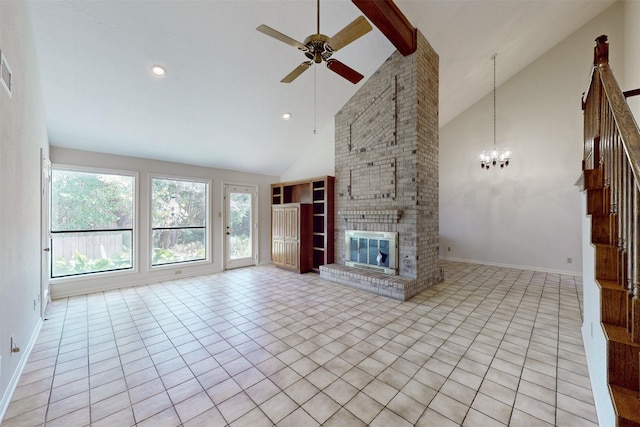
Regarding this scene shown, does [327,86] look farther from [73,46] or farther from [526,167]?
[526,167]

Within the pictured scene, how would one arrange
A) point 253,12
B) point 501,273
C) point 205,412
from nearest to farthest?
point 205,412 → point 253,12 → point 501,273

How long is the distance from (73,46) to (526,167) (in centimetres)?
809

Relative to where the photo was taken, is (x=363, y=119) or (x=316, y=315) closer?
(x=316, y=315)

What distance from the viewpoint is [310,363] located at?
223 cm

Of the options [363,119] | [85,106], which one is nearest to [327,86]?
[363,119]

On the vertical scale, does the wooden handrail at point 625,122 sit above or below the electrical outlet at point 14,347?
above

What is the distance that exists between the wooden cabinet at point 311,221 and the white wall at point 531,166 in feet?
12.1

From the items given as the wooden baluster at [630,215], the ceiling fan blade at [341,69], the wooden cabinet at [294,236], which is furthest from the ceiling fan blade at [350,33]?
the wooden cabinet at [294,236]

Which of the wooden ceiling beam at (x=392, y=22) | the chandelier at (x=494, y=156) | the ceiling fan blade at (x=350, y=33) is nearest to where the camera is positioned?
the ceiling fan blade at (x=350, y=33)

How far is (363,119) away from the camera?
5012 millimetres

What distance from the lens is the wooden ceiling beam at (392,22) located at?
309cm

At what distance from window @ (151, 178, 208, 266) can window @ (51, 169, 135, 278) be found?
17.4 inches

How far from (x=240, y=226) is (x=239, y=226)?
0.09 ft

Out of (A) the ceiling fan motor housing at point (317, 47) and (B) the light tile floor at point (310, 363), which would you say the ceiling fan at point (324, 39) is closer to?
(A) the ceiling fan motor housing at point (317, 47)
